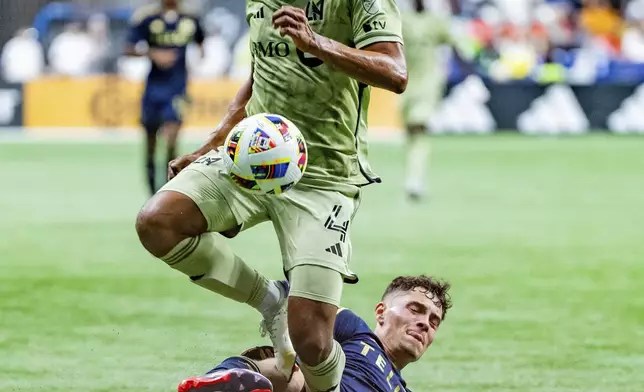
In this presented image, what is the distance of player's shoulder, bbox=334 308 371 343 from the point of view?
245 inches

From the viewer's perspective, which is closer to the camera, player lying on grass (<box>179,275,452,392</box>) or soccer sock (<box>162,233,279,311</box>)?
soccer sock (<box>162,233,279,311</box>)

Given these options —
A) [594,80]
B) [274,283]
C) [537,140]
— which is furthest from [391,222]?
[594,80]

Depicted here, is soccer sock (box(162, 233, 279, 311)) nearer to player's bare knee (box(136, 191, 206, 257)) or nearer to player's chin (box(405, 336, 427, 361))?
player's bare knee (box(136, 191, 206, 257))

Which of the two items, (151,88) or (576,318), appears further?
(151,88)

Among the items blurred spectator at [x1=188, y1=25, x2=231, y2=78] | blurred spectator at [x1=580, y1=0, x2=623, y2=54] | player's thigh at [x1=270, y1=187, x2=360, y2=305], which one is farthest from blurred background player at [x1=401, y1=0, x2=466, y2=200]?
blurred spectator at [x1=580, y1=0, x2=623, y2=54]

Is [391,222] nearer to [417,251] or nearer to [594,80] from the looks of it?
[417,251]

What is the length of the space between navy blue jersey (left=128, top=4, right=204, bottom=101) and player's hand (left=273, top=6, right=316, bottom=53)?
11000 mm

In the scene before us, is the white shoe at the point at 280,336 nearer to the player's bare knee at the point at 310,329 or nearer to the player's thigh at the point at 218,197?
the player's bare knee at the point at 310,329

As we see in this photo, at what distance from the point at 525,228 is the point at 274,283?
28.0 ft

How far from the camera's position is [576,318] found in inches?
362

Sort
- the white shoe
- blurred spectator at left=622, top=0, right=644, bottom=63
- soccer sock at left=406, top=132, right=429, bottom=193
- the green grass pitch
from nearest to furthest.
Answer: the white shoe < the green grass pitch < soccer sock at left=406, top=132, right=429, bottom=193 < blurred spectator at left=622, top=0, right=644, bottom=63

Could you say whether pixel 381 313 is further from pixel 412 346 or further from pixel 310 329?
pixel 310 329

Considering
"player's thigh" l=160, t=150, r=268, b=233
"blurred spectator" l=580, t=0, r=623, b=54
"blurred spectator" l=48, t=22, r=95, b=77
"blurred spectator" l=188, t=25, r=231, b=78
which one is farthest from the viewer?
"blurred spectator" l=580, t=0, r=623, b=54

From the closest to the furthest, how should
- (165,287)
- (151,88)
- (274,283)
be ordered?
(274,283), (165,287), (151,88)
